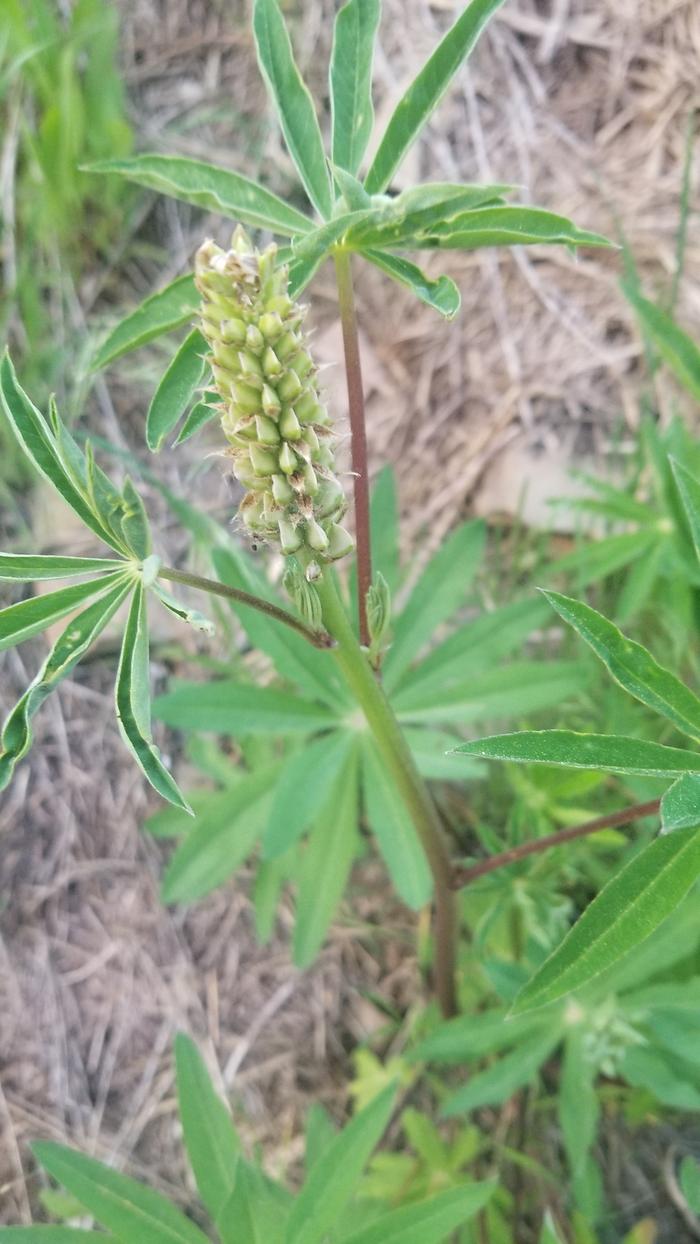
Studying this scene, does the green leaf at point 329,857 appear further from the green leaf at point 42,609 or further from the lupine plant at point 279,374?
the green leaf at point 42,609

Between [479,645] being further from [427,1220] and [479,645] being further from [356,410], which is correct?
[427,1220]

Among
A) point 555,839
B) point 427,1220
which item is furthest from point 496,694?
point 427,1220

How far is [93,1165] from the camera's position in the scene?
155cm

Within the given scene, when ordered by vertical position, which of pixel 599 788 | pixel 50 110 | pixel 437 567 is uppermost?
pixel 50 110

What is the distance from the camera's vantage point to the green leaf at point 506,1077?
6.40ft

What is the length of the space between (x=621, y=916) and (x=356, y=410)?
2.31 feet

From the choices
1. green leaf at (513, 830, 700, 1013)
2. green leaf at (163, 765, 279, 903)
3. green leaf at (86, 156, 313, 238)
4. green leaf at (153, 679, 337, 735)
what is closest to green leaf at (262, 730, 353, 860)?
green leaf at (153, 679, 337, 735)

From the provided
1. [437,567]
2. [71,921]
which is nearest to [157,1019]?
[71,921]

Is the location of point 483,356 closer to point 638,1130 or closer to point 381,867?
point 381,867

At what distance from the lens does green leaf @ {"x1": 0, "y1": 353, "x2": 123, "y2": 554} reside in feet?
3.79

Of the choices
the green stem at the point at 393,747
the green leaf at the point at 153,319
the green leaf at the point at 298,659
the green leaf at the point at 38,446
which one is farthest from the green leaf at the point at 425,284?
the green leaf at the point at 298,659

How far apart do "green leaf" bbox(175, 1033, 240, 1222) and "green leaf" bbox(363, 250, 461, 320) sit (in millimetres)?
1276

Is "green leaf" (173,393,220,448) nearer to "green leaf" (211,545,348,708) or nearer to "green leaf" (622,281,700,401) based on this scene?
"green leaf" (211,545,348,708)

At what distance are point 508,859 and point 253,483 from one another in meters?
0.85
